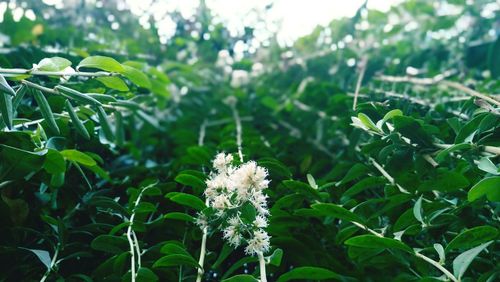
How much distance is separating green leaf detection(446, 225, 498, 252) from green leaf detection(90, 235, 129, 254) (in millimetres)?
430

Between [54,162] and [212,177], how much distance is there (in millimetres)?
237

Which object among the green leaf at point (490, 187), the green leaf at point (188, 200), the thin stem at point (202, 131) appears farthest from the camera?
the thin stem at point (202, 131)

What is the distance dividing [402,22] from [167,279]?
4.12 ft

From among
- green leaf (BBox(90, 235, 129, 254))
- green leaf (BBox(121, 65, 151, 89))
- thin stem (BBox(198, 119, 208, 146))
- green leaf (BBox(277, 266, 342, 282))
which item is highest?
thin stem (BBox(198, 119, 208, 146))

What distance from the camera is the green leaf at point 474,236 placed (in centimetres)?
53

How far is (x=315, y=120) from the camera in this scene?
50.3 inches

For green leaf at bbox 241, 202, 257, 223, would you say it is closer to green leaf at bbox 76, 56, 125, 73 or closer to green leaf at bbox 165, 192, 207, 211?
green leaf at bbox 165, 192, 207, 211

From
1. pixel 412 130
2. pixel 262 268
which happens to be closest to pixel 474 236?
pixel 412 130

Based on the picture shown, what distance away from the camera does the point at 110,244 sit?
24.8 inches

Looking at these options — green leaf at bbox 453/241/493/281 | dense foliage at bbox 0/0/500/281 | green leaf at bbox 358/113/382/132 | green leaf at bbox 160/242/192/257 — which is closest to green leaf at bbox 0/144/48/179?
dense foliage at bbox 0/0/500/281

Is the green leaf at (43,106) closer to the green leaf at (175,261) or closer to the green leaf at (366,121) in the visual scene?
the green leaf at (175,261)

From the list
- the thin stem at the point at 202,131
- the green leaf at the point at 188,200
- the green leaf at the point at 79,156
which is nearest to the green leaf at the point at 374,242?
the green leaf at the point at 188,200

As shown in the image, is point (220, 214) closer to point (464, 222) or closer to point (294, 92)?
point (464, 222)

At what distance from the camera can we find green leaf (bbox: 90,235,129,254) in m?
0.62
